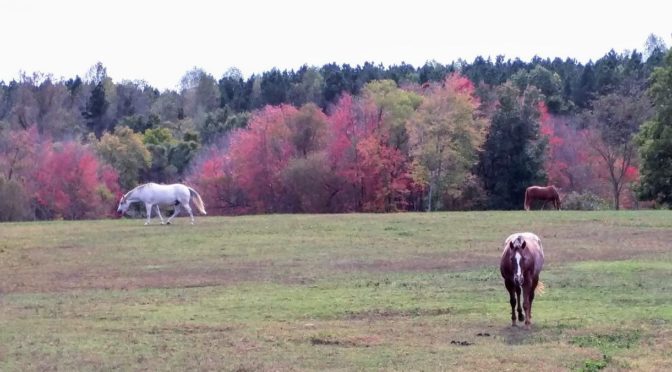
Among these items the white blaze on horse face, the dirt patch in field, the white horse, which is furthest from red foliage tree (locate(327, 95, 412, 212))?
the white blaze on horse face

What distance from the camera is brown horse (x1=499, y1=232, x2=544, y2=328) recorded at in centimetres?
1557

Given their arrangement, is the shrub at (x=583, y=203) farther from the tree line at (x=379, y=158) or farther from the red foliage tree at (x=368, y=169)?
the red foliage tree at (x=368, y=169)

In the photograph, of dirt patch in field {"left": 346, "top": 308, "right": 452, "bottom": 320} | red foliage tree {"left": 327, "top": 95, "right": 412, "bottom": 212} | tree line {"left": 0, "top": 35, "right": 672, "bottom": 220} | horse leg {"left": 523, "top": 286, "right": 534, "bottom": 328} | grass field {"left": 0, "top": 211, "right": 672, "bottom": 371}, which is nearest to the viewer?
grass field {"left": 0, "top": 211, "right": 672, "bottom": 371}

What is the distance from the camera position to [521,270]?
15.6 meters

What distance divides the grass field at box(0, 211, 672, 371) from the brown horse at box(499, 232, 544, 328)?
1.47 ft

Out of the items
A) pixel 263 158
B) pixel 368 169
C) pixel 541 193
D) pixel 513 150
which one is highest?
pixel 513 150

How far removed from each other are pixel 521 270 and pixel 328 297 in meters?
5.71

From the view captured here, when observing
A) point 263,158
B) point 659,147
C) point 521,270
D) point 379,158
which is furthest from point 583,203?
point 521,270

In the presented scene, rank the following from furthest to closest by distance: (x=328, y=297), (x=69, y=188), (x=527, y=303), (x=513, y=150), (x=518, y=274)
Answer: (x=69, y=188)
(x=513, y=150)
(x=328, y=297)
(x=527, y=303)
(x=518, y=274)

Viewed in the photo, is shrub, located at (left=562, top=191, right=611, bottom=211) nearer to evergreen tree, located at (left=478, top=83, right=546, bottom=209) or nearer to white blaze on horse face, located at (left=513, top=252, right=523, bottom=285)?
evergreen tree, located at (left=478, top=83, right=546, bottom=209)

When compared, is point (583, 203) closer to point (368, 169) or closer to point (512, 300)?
point (368, 169)

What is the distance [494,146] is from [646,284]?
4663 cm

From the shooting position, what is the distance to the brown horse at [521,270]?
15.6 metres

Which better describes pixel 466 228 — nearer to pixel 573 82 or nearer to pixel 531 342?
pixel 531 342
